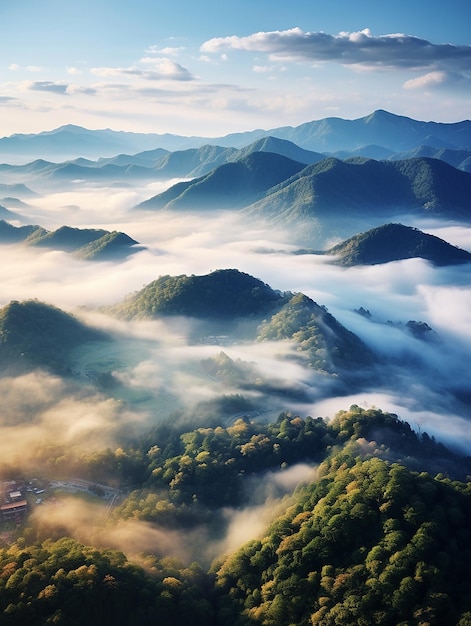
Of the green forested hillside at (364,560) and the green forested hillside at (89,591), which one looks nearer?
the green forested hillside at (364,560)

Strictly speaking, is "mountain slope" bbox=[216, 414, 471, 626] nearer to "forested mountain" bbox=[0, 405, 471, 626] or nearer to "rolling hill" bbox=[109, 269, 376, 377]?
"forested mountain" bbox=[0, 405, 471, 626]

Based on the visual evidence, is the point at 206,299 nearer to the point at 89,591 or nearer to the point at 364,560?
the point at 364,560

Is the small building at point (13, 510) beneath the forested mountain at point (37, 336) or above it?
beneath

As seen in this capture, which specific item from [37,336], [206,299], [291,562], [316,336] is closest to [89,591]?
[291,562]

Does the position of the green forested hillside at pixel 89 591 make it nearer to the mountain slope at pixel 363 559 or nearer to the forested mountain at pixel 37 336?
the mountain slope at pixel 363 559

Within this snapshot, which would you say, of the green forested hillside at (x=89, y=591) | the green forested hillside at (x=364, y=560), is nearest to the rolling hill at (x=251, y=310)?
the green forested hillside at (x=364, y=560)

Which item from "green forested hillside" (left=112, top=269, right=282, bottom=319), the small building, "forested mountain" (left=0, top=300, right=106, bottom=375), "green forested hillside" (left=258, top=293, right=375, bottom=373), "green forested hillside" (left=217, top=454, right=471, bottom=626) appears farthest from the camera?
"green forested hillside" (left=112, top=269, right=282, bottom=319)

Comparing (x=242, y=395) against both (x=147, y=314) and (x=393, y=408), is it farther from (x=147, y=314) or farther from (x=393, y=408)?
(x=147, y=314)

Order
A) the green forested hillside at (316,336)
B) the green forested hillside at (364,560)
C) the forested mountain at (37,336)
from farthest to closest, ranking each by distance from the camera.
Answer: the green forested hillside at (316,336) < the forested mountain at (37,336) < the green forested hillside at (364,560)

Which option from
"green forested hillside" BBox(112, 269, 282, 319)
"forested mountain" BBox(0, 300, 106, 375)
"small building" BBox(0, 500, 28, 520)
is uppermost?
"green forested hillside" BBox(112, 269, 282, 319)

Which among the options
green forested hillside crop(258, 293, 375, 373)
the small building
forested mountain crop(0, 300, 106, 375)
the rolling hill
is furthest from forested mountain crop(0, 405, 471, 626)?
the rolling hill
